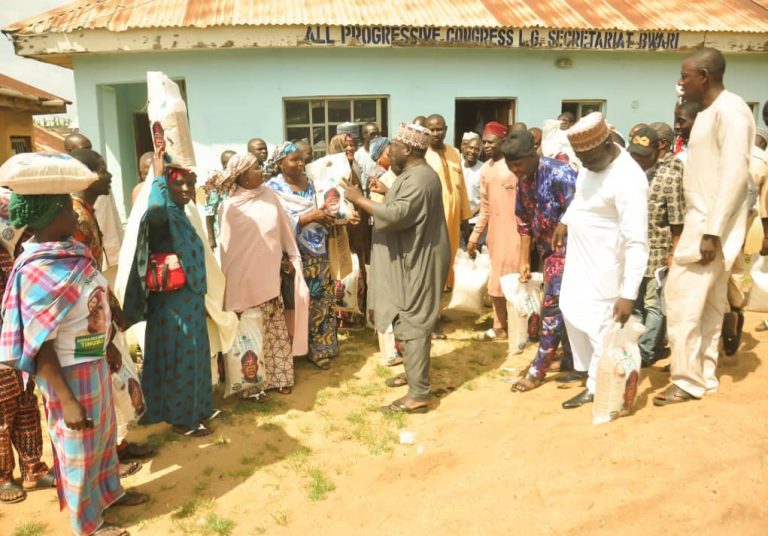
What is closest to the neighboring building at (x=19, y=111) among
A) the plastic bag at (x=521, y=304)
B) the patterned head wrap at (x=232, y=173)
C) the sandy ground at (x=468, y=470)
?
the patterned head wrap at (x=232, y=173)

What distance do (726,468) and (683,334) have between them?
879mm

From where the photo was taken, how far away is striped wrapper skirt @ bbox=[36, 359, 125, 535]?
2744 millimetres

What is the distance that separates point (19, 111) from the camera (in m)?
15.2

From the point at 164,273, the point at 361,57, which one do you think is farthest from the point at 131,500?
the point at 361,57

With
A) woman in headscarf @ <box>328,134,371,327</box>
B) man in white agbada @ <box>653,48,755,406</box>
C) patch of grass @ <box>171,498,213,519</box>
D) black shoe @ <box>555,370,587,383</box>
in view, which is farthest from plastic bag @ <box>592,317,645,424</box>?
woman in headscarf @ <box>328,134,371,327</box>

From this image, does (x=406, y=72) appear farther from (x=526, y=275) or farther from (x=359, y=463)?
(x=359, y=463)

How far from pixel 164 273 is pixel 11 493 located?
1497 mm

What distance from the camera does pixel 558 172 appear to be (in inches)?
169

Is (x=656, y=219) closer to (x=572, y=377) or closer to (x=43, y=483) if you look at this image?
(x=572, y=377)

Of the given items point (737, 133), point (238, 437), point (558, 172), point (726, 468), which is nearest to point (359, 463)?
point (238, 437)

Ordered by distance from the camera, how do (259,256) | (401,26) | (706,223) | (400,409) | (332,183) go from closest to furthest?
(706,223) → (400,409) → (259,256) → (332,183) → (401,26)

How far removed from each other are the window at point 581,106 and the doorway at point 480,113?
101 centimetres

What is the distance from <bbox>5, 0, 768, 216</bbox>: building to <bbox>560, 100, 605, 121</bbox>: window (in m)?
0.03

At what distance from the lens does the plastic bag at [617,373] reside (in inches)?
137
